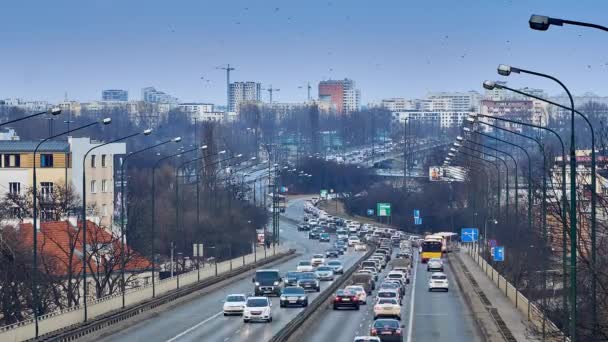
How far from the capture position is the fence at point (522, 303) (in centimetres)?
3832

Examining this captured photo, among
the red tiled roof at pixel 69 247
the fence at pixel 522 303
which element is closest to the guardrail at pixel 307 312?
the fence at pixel 522 303

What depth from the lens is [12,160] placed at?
323ft

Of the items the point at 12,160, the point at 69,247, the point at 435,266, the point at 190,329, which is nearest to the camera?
the point at 190,329

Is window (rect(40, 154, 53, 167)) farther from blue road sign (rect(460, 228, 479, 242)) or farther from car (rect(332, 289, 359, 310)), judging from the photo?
car (rect(332, 289, 359, 310))

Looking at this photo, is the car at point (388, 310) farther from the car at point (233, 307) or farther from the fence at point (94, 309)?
the fence at point (94, 309)

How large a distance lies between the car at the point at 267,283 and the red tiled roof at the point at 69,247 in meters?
5.42

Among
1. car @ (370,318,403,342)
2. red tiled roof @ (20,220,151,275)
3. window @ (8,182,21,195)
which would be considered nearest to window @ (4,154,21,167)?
window @ (8,182,21,195)

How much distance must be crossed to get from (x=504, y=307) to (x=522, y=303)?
71.6 inches

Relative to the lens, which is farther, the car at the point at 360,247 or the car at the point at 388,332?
the car at the point at 360,247

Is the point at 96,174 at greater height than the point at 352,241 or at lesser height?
greater

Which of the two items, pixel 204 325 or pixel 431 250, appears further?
pixel 431 250

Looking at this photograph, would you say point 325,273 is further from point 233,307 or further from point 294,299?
point 233,307

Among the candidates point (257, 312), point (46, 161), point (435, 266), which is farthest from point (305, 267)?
point (257, 312)

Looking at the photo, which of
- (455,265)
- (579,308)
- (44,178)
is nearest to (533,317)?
(579,308)
